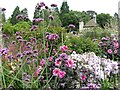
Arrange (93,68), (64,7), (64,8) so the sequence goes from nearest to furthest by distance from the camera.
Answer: (93,68)
(64,7)
(64,8)

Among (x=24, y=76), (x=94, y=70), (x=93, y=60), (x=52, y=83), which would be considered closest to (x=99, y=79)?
(x=94, y=70)

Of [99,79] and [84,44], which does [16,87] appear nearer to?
[99,79]

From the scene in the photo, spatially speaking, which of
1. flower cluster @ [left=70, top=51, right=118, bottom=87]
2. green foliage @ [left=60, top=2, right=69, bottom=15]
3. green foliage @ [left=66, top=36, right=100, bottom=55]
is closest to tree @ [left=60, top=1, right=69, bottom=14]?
green foliage @ [left=60, top=2, right=69, bottom=15]

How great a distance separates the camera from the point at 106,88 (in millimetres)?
3605

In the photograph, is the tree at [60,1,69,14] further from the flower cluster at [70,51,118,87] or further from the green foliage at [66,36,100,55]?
the flower cluster at [70,51,118,87]

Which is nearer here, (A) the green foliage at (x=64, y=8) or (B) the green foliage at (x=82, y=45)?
(B) the green foliage at (x=82, y=45)

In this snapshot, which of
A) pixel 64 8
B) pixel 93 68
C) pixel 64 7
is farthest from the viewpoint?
pixel 64 8

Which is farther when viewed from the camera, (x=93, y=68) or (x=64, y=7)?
(x=64, y=7)

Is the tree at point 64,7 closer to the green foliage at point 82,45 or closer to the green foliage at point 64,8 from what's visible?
the green foliage at point 64,8

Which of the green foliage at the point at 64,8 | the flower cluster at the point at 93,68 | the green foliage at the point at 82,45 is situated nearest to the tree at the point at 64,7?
the green foliage at the point at 64,8

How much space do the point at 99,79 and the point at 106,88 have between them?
0.39 m

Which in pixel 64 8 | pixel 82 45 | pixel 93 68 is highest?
pixel 64 8

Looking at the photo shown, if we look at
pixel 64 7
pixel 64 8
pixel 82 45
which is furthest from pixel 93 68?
pixel 64 8

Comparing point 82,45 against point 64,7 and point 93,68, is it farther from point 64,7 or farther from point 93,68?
point 64,7
